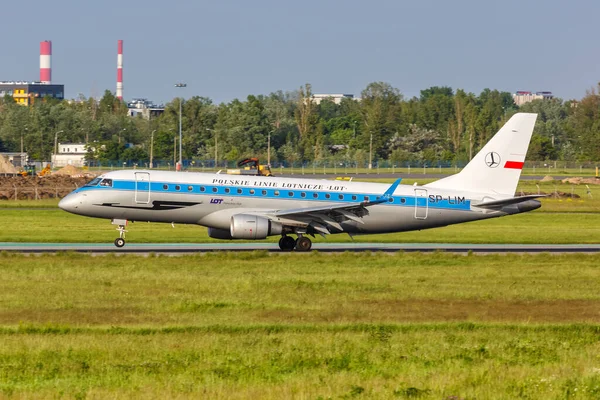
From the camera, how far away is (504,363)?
19.0 meters

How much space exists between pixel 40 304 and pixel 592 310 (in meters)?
14.5

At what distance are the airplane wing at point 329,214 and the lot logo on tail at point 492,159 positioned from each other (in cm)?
457

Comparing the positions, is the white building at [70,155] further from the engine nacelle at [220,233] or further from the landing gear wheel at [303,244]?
the landing gear wheel at [303,244]

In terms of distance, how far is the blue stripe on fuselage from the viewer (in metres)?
40.8

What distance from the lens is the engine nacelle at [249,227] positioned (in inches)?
1572

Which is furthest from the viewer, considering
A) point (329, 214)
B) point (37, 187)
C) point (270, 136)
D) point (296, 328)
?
point (270, 136)

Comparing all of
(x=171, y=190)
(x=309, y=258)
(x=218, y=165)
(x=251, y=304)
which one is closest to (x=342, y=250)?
(x=309, y=258)

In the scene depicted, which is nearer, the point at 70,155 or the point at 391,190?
the point at 391,190

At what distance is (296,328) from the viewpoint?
2316cm

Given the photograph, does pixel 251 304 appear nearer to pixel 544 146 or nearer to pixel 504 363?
pixel 504 363

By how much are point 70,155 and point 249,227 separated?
136m

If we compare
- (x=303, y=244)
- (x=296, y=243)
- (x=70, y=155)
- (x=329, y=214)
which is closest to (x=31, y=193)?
(x=296, y=243)

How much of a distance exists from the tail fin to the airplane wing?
3.87 m

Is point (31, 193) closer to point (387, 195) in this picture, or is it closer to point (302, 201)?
point (302, 201)
